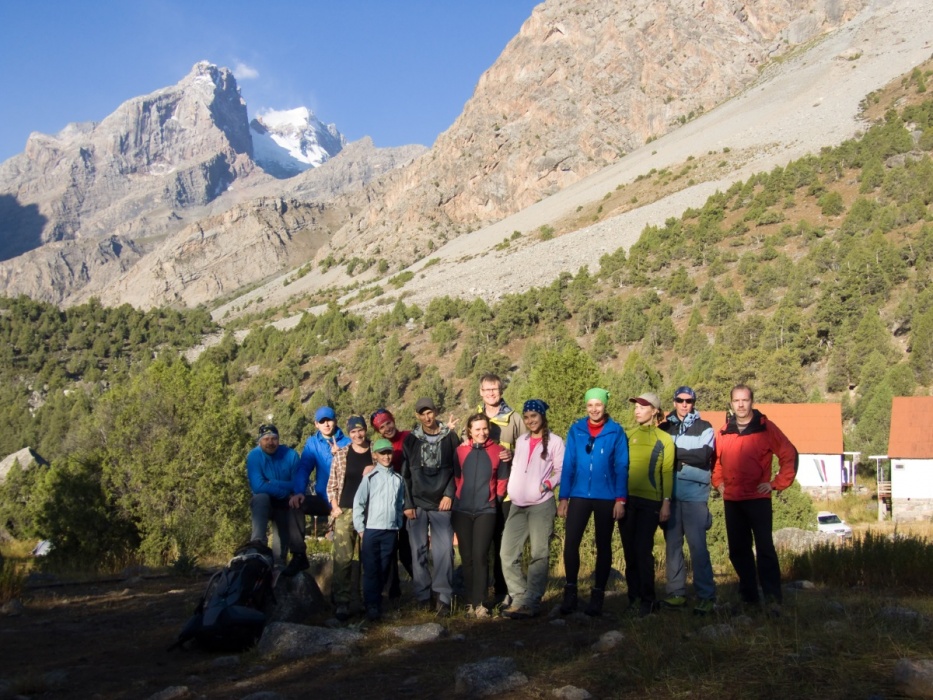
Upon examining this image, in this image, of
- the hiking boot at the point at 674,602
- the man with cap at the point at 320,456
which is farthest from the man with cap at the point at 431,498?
the hiking boot at the point at 674,602

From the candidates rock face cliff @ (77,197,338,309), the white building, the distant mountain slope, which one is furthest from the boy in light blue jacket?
rock face cliff @ (77,197,338,309)

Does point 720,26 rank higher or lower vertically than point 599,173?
higher

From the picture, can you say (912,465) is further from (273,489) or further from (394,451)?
(273,489)

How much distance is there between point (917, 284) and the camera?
43.9 meters

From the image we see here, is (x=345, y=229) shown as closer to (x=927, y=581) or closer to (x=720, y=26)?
(x=720, y=26)

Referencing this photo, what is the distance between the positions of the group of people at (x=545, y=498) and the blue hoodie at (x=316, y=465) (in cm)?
26

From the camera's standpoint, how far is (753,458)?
6.22 metres

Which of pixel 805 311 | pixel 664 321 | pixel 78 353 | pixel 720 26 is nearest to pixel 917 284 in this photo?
pixel 805 311

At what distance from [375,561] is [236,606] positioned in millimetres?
1228

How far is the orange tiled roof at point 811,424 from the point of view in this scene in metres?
34.1

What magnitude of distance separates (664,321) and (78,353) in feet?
196

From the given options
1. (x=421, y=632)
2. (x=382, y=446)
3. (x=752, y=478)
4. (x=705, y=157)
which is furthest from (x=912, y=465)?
(x=705, y=157)

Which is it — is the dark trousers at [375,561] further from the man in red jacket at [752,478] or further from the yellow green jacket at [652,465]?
the man in red jacket at [752,478]

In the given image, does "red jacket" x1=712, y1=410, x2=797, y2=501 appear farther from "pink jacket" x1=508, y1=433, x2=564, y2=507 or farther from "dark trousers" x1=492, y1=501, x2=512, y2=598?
"dark trousers" x1=492, y1=501, x2=512, y2=598
